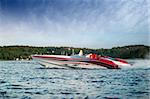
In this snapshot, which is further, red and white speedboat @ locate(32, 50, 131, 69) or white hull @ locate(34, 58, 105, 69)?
white hull @ locate(34, 58, 105, 69)

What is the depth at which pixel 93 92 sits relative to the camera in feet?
13.1

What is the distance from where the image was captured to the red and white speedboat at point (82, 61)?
871cm

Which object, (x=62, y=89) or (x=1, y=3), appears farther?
(x=62, y=89)

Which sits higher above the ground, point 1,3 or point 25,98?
point 1,3

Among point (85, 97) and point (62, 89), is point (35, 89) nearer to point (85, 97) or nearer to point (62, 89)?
point (62, 89)

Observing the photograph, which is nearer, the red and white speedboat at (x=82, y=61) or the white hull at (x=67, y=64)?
the red and white speedboat at (x=82, y=61)

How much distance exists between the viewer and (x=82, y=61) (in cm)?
888

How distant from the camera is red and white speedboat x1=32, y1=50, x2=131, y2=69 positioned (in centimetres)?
871

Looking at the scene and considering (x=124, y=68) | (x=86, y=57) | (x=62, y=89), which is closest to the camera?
(x=62, y=89)

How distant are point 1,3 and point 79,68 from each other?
17.6ft

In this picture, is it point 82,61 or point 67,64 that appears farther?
point 67,64

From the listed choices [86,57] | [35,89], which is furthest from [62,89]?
[86,57]

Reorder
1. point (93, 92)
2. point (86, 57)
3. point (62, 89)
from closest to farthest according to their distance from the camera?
point (93, 92) → point (62, 89) → point (86, 57)

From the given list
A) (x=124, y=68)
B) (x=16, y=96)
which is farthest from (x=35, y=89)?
(x=124, y=68)
